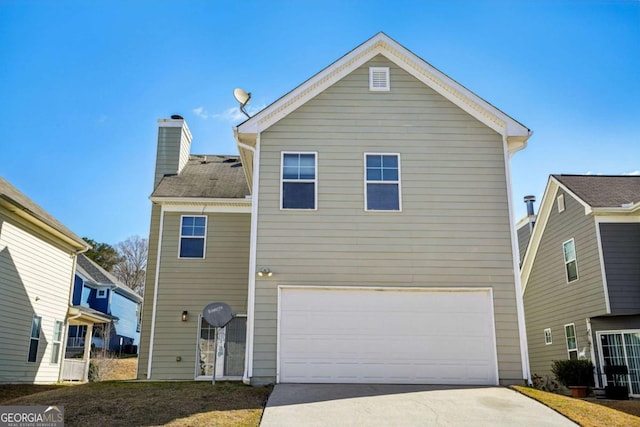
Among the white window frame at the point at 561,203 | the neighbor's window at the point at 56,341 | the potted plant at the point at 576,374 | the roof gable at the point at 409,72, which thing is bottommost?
the potted plant at the point at 576,374

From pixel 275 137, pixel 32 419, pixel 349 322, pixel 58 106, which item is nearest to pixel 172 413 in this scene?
pixel 32 419

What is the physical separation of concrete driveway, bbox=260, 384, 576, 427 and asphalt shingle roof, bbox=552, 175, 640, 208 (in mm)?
8367

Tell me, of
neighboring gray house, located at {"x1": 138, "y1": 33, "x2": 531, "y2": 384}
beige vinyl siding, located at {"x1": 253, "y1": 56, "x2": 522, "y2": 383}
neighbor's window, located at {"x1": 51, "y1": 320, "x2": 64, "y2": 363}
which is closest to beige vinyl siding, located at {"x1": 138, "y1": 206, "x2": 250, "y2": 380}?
neighbor's window, located at {"x1": 51, "y1": 320, "x2": 64, "y2": 363}

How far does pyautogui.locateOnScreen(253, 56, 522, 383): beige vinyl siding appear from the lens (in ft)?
36.0

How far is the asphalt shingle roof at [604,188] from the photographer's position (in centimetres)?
1579

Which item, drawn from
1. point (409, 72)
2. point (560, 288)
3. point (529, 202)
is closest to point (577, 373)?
point (560, 288)

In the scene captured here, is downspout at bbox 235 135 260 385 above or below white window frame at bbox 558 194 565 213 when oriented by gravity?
below

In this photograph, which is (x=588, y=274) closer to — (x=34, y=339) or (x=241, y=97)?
(x=241, y=97)

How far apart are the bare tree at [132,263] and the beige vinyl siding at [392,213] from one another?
118ft

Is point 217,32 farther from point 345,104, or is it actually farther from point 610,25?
point 610,25

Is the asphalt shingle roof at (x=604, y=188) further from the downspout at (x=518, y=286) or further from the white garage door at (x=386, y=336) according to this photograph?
the white garage door at (x=386, y=336)

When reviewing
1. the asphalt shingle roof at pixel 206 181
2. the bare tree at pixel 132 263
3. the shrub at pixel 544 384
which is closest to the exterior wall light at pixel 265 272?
the asphalt shingle roof at pixel 206 181

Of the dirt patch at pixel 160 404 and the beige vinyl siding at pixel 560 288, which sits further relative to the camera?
the beige vinyl siding at pixel 560 288

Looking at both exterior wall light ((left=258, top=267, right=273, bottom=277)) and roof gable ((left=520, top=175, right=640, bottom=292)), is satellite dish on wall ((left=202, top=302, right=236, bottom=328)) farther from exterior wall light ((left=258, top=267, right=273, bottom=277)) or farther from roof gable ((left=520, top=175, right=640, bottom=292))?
roof gable ((left=520, top=175, right=640, bottom=292))
